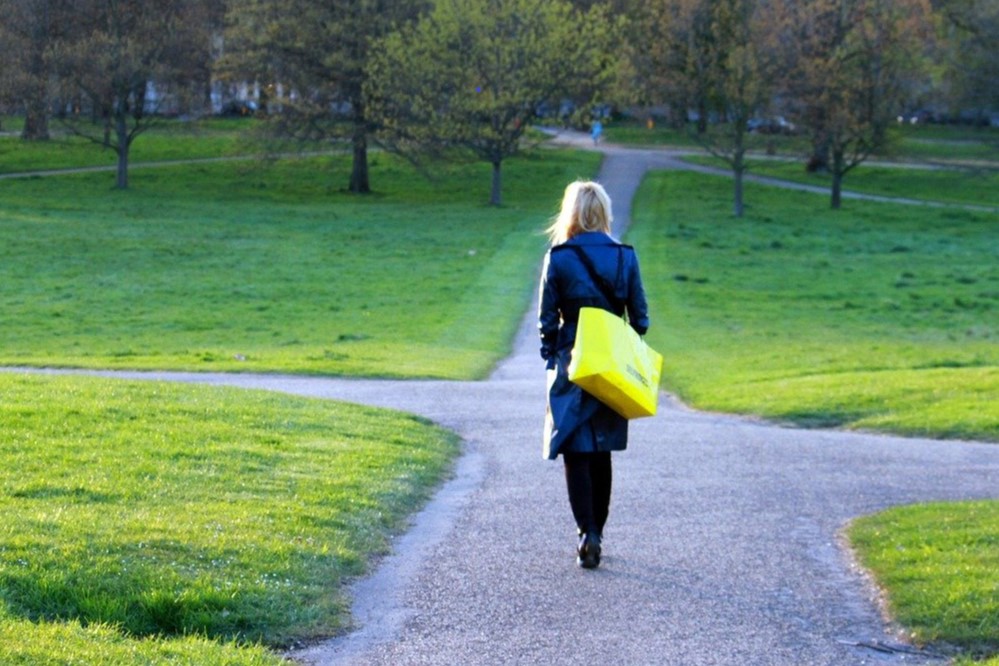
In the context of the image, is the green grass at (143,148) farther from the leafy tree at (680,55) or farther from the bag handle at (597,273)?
the bag handle at (597,273)

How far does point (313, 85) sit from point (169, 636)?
49.4 meters

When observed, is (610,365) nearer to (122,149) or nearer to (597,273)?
A: (597,273)

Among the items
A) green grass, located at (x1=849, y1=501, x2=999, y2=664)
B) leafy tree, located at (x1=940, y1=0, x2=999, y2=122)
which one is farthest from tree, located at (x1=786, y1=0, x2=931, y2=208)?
green grass, located at (x1=849, y1=501, x2=999, y2=664)

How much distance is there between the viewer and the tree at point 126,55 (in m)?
50.5

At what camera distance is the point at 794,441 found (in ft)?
39.7

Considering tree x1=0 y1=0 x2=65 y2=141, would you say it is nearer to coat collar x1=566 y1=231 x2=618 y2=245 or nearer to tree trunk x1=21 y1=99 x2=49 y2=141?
tree trunk x1=21 y1=99 x2=49 y2=141

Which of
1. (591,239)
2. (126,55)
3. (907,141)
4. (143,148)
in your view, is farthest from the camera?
(907,141)

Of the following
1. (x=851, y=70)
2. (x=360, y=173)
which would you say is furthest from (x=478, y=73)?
(x=851, y=70)

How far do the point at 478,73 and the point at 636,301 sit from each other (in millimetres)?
43650

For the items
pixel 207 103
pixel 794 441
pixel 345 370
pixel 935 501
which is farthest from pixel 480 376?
pixel 207 103

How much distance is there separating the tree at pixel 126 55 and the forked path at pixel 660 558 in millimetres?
42014

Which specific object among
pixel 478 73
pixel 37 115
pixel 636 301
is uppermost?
pixel 478 73

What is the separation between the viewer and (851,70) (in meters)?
51.4

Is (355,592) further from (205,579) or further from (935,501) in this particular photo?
(935,501)
